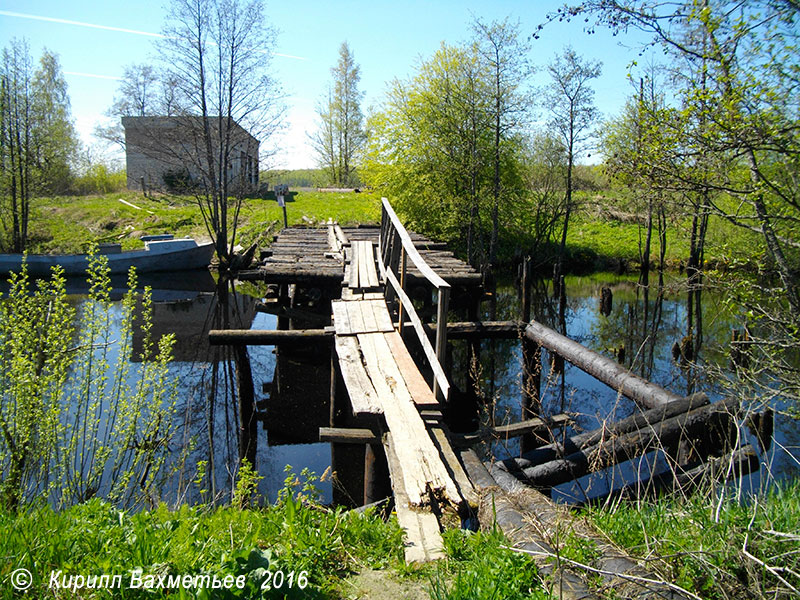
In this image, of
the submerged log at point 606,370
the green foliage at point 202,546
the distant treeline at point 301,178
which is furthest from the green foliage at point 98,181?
the green foliage at point 202,546

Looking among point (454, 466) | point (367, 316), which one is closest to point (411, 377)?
point (454, 466)

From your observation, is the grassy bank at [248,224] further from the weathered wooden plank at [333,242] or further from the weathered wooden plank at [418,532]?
the weathered wooden plank at [418,532]

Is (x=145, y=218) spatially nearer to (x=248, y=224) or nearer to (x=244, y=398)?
(x=248, y=224)

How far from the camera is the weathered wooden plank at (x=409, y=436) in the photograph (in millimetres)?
3281

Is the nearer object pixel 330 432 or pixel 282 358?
pixel 330 432

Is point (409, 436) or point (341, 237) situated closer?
point (409, 436)

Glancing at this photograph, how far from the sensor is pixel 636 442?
177 inches

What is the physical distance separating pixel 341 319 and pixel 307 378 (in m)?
4.56

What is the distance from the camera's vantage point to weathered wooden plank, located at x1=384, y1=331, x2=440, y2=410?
4.50m

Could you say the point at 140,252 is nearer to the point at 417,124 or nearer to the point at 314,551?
the point at 417,124

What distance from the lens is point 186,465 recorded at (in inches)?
287

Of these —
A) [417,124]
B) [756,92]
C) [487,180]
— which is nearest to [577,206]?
[487,180]

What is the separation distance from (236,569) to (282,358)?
33.3 ft

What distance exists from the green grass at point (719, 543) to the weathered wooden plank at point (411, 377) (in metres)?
1.60
